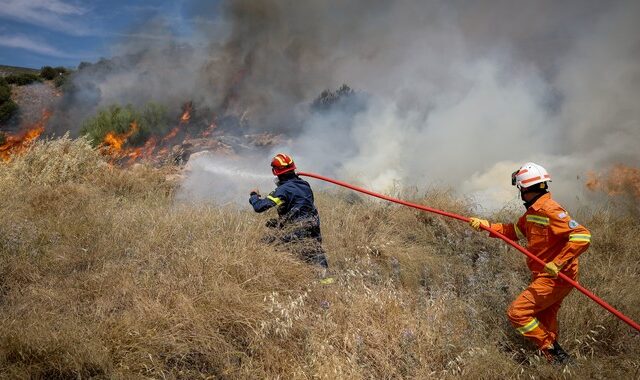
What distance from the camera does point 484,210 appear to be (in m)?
6.71

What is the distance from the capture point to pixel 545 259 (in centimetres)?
305

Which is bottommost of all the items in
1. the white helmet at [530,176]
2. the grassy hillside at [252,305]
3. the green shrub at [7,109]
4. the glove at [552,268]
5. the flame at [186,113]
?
the grassy hillside at [252,305]

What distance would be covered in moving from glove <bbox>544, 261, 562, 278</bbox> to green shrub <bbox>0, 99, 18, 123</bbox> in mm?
15987

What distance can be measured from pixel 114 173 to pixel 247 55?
7582 mm

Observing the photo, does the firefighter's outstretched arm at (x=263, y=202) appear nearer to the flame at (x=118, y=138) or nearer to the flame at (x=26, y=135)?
the flame at (x=118, y=138)

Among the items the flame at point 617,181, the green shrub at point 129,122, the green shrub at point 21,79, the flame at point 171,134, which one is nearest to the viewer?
the flame at point 617,181

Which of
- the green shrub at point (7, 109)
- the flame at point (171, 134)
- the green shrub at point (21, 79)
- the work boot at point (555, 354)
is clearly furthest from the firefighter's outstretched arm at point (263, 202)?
the green shrub at point (21, 79)

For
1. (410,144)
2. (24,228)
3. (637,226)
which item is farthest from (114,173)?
(637,226)

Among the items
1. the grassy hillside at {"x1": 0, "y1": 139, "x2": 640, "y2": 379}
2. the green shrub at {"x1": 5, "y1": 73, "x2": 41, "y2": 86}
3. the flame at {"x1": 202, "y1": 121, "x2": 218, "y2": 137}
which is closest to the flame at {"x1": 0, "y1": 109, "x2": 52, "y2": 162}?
the flame at {"x1": 202, "y1": 121, "x2": 218, "y2": 137}

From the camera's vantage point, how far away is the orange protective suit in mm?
2875

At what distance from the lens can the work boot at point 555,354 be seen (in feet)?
9.37

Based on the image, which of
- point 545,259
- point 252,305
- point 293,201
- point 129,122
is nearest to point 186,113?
point 129,122

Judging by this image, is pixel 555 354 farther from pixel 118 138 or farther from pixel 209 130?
pixel 118 138

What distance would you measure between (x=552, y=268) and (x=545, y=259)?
23 centimetres
